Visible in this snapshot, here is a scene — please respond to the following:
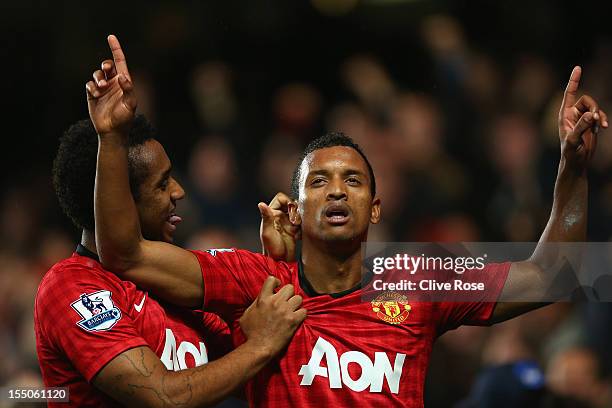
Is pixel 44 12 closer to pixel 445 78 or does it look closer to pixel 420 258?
pixel 445 78

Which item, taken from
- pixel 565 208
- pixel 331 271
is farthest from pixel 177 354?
pixel 565 208

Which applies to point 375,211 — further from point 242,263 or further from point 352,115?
point 352,115

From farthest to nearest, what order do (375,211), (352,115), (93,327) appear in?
(352,115), (375,211), (93,327)

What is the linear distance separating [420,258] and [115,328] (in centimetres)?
108

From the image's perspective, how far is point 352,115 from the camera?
5188 mm

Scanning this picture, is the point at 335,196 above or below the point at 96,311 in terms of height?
above

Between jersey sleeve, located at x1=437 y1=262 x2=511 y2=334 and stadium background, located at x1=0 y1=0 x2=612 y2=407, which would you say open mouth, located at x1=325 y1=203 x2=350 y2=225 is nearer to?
jersey sleeve, located at x1=437 y1=262 x2=511 y2=334

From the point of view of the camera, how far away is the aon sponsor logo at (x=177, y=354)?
2.66 meters

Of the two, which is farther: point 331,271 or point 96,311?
point 331,271

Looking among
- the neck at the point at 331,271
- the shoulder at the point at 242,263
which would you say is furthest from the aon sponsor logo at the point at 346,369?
the shoulder at the point at 242,263

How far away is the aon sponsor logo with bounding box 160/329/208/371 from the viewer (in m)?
2.66

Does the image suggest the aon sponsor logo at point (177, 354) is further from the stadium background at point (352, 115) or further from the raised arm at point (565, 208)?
the stadium background at point (352, 115)

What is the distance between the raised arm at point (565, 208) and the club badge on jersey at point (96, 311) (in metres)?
1.20

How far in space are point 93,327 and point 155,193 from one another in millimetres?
482
